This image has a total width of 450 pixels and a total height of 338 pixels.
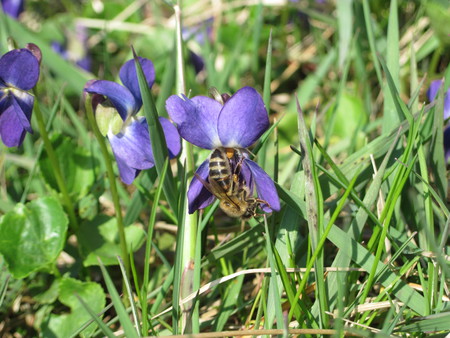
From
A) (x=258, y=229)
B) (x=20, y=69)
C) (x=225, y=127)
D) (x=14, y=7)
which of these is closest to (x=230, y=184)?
(x=225, y=127)

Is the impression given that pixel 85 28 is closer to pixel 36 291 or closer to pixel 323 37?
pixel 323 37

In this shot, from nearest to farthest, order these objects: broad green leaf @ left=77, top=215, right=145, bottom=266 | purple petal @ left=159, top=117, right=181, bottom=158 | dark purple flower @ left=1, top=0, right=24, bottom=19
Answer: purple petal @ left=159, top=117, right=181, bottom=158 → broad green leaf @ left=77, top=215, right=145, bottom=266 → dark purple flower @ left=1, top=0, right=24, bottom=19

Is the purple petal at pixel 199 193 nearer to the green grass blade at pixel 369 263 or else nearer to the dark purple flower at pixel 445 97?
the green grass blade at pixel 369 263

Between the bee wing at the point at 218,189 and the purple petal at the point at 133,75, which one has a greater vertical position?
the purple petal at the point at 133,75

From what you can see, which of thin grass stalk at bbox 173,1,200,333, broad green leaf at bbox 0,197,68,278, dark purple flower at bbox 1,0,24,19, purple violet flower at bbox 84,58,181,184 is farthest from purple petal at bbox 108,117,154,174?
dark purple flower at bbox 1,0,24,19

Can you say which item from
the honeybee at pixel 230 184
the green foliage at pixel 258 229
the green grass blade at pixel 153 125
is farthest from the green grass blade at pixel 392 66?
the green grass blade at pixel 153 125

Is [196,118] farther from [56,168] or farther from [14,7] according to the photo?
[14,7]

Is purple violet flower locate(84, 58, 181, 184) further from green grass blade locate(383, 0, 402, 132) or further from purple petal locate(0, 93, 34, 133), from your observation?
green grass blade locate(383, 0, 402, 132)
